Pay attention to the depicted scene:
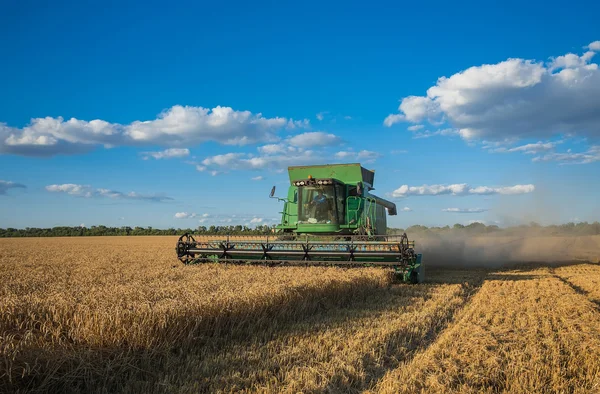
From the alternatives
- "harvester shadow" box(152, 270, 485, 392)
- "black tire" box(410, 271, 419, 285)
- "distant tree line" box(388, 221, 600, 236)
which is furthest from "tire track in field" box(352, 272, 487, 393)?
"distant tree line" box(388, 221, 600, 236)

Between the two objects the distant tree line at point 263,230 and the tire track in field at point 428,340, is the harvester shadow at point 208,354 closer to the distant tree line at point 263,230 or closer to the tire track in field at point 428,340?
the tire track in field at point 428,340

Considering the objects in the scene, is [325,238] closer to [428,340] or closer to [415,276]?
[415,276]

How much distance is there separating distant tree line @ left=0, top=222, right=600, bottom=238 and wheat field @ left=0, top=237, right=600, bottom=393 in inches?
214

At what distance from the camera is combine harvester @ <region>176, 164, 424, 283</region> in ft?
29.8

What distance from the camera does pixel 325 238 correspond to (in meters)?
10.9

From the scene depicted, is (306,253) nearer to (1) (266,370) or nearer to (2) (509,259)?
(1) (266,370)

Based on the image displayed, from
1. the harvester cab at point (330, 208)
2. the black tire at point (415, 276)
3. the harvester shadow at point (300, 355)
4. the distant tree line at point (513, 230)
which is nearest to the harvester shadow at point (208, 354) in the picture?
the harvester shadow at point (300, 355)

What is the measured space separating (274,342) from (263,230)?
6996 mm

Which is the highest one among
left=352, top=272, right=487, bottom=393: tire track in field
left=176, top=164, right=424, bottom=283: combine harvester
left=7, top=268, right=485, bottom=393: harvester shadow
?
left=176, top=164, right=424, bottom=283: combine harvester

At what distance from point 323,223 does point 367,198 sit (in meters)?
1.41

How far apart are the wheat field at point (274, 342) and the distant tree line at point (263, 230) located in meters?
5.43

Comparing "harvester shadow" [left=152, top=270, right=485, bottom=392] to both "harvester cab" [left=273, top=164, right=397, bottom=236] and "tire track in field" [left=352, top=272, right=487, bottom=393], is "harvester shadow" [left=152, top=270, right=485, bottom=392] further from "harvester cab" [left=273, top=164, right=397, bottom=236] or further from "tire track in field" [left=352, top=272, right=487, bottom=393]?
"harvester cab" [left=273, top=164, right=397, bottom=236]

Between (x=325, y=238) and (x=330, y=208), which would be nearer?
(x=325, y=238)

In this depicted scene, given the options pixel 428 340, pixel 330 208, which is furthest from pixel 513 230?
pixel 428 340
